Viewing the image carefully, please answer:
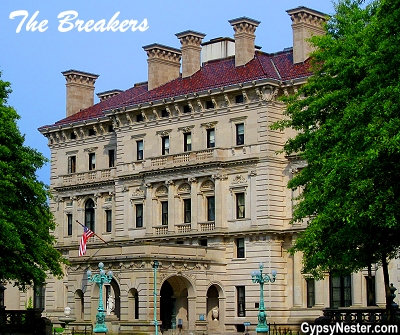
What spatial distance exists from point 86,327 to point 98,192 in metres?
16.0

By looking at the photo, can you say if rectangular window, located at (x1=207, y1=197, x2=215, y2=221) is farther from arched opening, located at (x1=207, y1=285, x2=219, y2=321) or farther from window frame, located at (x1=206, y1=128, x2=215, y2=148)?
arched opening, located at (x1=207, y1=285, x2=219, y2=321)

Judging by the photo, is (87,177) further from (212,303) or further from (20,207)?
(20,207)

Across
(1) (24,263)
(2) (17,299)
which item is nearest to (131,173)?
(2) (17,299)

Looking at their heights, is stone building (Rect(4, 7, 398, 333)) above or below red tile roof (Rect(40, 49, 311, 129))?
below

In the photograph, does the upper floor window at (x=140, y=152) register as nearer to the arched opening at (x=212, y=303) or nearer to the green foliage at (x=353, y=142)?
the arched opening at (x=212, y=303)

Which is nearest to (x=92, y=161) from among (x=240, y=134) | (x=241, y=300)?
(x=240, y=134)

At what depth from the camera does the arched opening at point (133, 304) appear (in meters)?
73.9

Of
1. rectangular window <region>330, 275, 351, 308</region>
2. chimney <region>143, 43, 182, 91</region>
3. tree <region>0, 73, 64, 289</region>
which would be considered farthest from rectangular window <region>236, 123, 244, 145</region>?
tree <region>0, 73, 64, 289</region>

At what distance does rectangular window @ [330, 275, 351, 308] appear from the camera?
72.9 metres

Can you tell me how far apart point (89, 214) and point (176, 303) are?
16.2 metres

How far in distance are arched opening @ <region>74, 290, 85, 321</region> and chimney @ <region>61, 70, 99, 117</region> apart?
21.9m

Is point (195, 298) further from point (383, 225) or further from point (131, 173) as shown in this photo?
point (383, 225)

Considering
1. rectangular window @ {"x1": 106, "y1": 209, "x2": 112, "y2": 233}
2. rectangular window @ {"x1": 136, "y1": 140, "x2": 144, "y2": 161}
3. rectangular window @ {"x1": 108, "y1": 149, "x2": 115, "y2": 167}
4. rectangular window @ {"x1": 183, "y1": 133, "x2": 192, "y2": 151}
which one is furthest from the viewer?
rectangular window @ {"x1": 108, "y1": 149, "x2": 115, "y2": 167}

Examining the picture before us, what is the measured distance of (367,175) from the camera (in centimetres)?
4284
